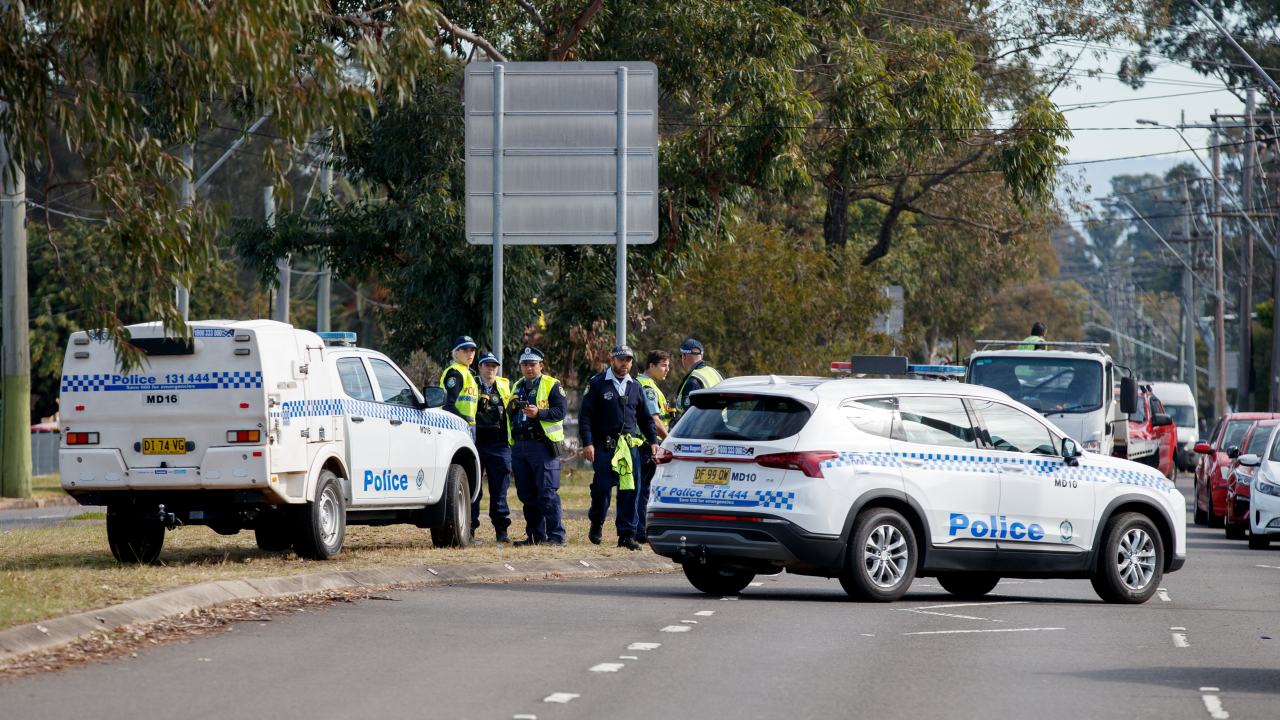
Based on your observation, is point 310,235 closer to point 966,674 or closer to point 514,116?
point 514,116

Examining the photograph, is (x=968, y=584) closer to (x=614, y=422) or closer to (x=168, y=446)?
(x=614, y=422)

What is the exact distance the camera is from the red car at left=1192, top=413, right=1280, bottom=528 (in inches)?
1029

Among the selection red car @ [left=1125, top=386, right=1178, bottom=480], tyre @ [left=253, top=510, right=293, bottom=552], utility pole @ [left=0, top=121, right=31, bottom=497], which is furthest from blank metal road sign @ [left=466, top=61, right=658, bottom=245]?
red car @ [left=1125, top=386, right=1178, bottom=480]

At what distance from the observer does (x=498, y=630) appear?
40.1 ft

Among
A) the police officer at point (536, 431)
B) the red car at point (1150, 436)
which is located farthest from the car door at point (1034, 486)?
the red car at point (1150, 436)

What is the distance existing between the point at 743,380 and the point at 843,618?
2.49m

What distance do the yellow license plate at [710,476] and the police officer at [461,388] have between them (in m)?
4.44

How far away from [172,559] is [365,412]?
2.06m

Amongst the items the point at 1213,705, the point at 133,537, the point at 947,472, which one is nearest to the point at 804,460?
the point at 947,472

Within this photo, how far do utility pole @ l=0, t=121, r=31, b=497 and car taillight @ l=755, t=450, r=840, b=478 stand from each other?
1756cm

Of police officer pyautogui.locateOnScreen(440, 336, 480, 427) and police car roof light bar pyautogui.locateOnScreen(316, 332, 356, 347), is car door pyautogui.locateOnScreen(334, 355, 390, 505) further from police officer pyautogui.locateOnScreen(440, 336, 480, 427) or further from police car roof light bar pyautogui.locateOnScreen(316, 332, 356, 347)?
police officer pyautogui.locateOnScreen(440, 336, 480, 427)

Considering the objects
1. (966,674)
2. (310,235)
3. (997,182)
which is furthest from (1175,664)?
(997,182)

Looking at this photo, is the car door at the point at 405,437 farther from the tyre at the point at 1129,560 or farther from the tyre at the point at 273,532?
the tyre at the point at 1129,560

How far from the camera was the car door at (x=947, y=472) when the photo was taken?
47.7 ft
